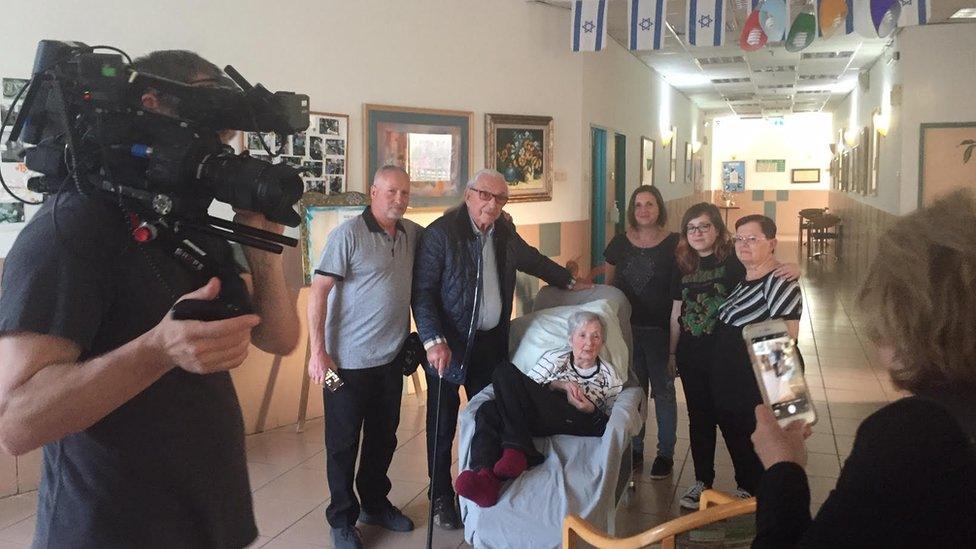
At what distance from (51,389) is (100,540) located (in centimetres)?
28

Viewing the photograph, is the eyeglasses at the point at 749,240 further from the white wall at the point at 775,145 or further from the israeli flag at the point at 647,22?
the white wall at the point at 775,145

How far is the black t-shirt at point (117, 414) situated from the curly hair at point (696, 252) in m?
2.58

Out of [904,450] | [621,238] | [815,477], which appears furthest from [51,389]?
[815,477]

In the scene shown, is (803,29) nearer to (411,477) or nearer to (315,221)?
(315,221)

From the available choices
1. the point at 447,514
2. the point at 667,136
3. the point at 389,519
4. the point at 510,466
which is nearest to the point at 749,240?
the point at 510,466

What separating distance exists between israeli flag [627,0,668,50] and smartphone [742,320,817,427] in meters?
4.14

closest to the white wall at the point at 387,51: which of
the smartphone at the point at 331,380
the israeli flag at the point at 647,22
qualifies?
the israeli flag at the point at 647,22

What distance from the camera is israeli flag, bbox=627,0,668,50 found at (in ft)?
17.9

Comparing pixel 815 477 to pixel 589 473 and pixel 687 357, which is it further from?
pixel 589 473

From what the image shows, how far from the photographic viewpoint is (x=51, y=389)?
105 cm

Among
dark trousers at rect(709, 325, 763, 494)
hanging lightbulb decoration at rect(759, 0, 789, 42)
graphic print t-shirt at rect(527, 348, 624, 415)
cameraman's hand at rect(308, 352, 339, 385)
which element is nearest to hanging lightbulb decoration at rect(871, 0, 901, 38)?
hanging lightbulb decoration at rect(759, 0, 789, 42)

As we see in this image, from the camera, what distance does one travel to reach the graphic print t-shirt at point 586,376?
3166 mm

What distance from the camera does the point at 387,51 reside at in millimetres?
4957

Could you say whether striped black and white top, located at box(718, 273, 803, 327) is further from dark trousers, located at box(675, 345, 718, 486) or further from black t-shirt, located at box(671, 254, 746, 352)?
dark trousers, located at box(675, 345, 718, 486)
